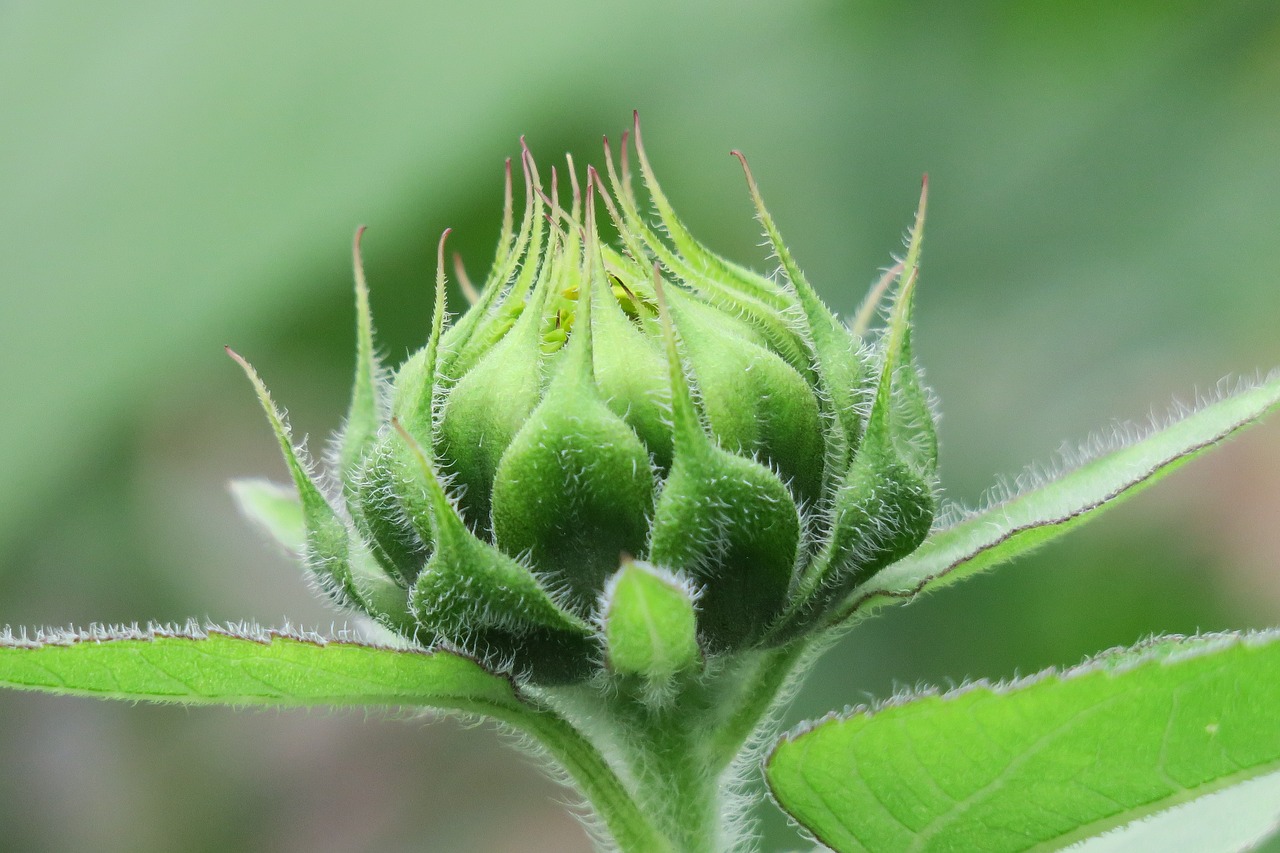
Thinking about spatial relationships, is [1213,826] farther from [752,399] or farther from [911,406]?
[752,399]

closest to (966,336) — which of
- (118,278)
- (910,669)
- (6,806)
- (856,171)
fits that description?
(856,171)

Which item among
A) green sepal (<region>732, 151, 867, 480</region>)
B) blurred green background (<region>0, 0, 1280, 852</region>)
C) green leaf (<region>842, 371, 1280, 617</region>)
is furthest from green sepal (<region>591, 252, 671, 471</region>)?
blurred green background (<region>0, 0, 1280, 852</region>)

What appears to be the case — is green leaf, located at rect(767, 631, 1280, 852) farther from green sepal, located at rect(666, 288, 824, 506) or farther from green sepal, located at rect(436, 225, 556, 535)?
green sepal, located at rect(436, 225, 556, 535)

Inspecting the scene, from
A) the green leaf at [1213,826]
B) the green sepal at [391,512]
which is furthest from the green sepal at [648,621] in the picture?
the green leaf at [1213,826]

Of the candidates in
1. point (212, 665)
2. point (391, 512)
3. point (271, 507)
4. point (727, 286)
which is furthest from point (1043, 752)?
point (271, 507)

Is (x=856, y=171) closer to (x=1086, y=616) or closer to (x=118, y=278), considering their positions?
(x=1086, y=616)

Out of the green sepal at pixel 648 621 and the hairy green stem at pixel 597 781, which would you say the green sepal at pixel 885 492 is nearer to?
the green sepal at pixel 648 621
